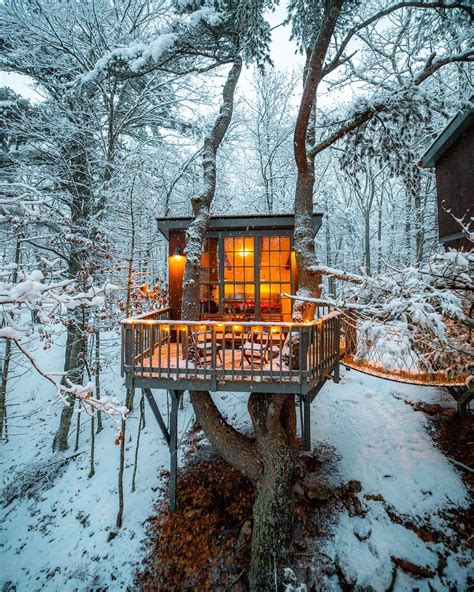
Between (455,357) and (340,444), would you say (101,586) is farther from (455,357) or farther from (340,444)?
(455,357)

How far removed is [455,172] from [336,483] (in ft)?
23.8

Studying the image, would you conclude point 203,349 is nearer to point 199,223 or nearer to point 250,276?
point 199,223

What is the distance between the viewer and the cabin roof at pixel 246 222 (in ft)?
24.3

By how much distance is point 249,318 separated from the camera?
8.13m

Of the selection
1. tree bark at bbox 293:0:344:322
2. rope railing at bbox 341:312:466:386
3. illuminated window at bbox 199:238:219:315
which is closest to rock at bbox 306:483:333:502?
rope railing at bbox 341:312:466:386

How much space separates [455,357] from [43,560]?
849 cm

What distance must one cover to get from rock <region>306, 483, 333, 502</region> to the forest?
0.02 metres

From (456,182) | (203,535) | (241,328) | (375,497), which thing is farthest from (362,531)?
(456,182)

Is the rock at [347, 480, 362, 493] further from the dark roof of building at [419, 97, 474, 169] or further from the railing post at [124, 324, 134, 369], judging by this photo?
the dark roof of building at [419, 97, 474, 169]

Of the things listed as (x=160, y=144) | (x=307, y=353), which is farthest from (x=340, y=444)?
(x=160, y=144)

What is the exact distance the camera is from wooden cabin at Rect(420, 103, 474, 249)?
19.6 feet

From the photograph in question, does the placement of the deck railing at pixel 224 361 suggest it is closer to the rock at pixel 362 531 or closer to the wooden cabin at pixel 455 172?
the rock at pixel 362 531

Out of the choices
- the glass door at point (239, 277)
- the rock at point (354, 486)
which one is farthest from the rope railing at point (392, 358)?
the glass door at point (239, 277)

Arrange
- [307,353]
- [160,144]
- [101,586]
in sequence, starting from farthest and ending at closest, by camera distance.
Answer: [160,144], [101,586], [307,353]
